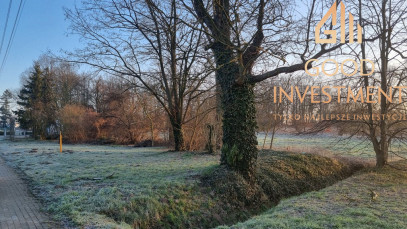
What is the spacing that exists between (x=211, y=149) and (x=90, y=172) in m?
6.58

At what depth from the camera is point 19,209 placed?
16.8 feet

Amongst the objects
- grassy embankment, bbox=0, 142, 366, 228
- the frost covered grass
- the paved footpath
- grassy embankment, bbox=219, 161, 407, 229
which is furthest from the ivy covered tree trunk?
the paved footpath

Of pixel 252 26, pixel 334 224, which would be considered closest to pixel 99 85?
pixel 252 26

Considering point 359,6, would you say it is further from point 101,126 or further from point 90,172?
point 101,126

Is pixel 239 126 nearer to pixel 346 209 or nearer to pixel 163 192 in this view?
pixel 163 192

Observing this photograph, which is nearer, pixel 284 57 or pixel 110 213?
pixel 110 213

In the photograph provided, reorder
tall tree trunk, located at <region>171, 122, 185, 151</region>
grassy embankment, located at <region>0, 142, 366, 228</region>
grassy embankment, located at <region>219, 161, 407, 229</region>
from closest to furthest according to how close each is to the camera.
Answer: grassy embankment, located at <region>219, 161, 407, 229</region> < grassy embankment, located at <region>0, 142, 366, 228</region> < tall tree trunk, located at <region>171, 122, 185, 151</region>

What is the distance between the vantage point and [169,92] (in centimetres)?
1471

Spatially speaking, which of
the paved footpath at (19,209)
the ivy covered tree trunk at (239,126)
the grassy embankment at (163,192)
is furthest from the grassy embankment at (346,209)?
the paved footpath at (19,209)

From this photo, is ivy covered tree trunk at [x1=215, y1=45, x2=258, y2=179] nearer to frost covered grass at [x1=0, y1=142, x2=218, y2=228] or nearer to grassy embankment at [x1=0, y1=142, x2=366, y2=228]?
grassy embankment at [x1=0, y1=142, x2=366, y2=228]

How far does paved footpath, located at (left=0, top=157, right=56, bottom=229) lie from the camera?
4.39 meters

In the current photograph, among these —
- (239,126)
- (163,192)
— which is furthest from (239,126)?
(163,192)

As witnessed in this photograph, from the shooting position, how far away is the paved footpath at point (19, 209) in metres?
4.39

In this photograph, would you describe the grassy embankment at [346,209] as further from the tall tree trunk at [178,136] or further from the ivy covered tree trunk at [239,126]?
the tall tree trunk at [178,136]
